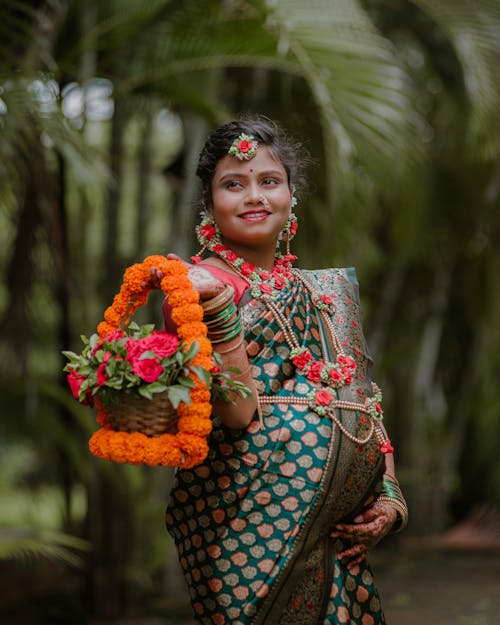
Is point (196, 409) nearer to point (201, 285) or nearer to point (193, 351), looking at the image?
point (193, 351)

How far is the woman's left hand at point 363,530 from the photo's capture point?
2.29 m

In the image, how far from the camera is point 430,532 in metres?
8.91

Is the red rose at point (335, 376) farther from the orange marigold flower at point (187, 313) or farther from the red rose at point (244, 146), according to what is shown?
the red rose at point (244, 146)

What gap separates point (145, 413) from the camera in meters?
1.96

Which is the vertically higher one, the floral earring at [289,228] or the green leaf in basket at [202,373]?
the floral earring at [289,228]

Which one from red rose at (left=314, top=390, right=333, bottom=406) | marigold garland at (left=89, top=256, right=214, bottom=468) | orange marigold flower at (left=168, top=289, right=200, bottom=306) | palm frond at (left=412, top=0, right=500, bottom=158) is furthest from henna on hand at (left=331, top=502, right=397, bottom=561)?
palm frond at (left=412, top=0, right=500, bottom=158)

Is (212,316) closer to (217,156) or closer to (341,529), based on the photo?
(217,156)

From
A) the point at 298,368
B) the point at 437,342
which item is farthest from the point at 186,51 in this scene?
the point at 437,342

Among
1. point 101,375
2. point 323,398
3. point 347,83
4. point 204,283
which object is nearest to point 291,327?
point 323,398

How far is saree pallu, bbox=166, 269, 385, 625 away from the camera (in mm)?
2162

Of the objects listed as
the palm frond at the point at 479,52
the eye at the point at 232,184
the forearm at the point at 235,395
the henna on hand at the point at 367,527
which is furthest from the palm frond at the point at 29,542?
the palm frond at the point at 479,52

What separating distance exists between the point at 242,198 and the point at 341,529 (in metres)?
0.84

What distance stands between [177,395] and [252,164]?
0.68 meters

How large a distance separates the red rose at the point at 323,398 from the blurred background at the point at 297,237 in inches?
25.1
